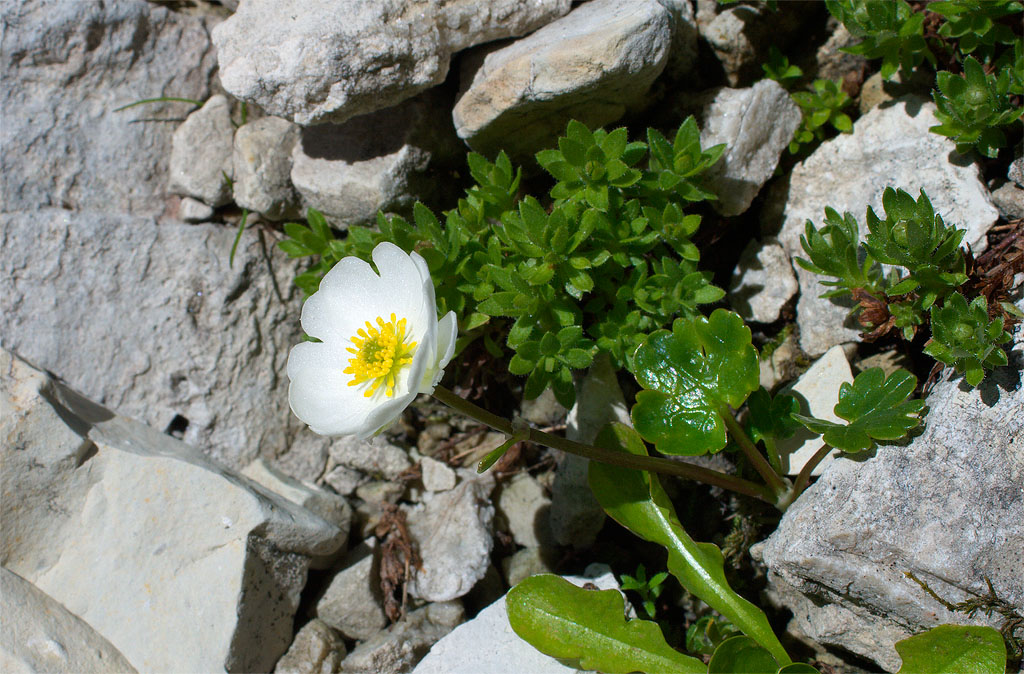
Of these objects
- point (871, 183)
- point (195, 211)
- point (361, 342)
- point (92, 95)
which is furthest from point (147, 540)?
point (871, 183)

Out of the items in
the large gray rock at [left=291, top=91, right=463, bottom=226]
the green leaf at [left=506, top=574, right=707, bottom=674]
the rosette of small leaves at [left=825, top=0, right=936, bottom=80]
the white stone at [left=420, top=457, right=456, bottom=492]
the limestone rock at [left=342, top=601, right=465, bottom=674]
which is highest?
the rosette of small leaves at [left=825, top=0, right=936, bottom=80]

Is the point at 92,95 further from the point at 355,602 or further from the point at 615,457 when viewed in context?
the point at 615,457

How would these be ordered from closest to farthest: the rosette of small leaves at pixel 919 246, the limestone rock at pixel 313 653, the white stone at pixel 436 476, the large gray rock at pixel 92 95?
the rosette of small leaves at pixel 919 246
the limestone rock at pixel 313 653
the white stone at pixel 436 476
the large gray rock at pixel 92 95

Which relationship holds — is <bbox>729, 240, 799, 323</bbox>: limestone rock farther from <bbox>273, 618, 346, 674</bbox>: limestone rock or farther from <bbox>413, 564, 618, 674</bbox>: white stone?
<bbox>273, 618, 346, 674</bbox>: limestone rock

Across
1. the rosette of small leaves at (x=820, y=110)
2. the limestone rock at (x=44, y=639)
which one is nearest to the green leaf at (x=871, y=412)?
the rosette of small leaves at (x=820, y=110)

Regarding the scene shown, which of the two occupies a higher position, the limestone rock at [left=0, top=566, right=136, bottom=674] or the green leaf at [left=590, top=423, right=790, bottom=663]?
the green leaf at [left=590, top=423, right=790, bottom=663]

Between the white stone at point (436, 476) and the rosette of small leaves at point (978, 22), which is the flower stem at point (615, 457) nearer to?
the white stone at point (436, 476)

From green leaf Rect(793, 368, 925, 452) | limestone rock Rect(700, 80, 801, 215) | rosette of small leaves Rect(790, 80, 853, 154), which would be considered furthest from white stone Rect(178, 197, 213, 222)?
green leaf Rect(793, 368, 925, 452)

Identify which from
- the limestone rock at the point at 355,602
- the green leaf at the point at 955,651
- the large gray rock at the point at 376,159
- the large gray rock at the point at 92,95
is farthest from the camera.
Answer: the large gray rock at the point at 92,95
